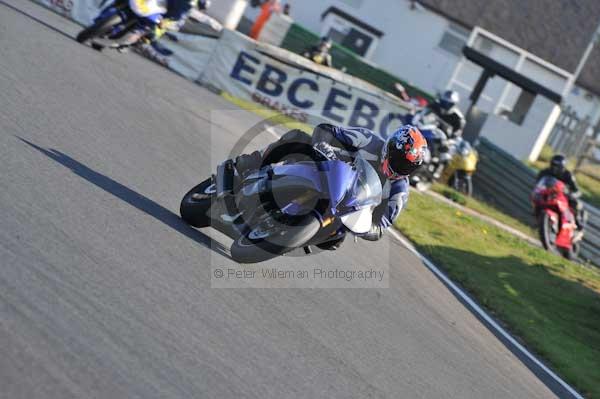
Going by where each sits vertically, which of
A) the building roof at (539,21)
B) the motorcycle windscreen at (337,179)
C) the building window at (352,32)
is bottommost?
the motorcycle windscreen at (337,179)

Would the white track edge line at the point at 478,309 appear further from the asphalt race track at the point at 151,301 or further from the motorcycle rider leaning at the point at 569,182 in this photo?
the motorcycle rider leaning at the point at 569,182

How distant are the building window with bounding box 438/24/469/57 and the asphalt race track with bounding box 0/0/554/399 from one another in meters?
32.6

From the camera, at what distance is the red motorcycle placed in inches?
696

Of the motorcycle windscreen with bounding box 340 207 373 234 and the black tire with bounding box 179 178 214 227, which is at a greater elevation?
the motorcycle windscreen with bounding box 340 207 373 234

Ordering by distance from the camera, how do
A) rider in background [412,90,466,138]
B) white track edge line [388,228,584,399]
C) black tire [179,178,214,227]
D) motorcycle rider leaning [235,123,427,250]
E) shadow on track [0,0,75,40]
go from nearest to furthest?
motorcycle rider leaning [235,123,427,250] < black tire [179,178,214,227] < white track edge line [388,228,584,399] < shadow on track [0,0,75,40] < rider in background [412,90,466,138]

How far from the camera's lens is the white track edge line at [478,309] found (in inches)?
374

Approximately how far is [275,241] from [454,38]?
37599 mm

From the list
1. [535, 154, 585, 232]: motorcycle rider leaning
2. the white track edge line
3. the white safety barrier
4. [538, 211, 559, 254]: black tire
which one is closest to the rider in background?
the white safety barrier

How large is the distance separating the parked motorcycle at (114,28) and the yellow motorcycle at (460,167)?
7725mm

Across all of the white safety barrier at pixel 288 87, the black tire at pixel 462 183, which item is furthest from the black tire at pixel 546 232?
the white safety barrier at pixel 288 87

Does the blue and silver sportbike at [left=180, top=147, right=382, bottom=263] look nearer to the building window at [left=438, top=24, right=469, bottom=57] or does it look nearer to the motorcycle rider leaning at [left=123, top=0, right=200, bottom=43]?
the motorcycle rider leaning at [left=123, top=0, right=200, bottom=43]

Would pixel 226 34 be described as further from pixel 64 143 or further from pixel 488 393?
pixel 488 393

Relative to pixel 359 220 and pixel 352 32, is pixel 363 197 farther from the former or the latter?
pixel 352 32

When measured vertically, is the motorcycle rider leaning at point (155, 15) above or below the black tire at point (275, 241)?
above
